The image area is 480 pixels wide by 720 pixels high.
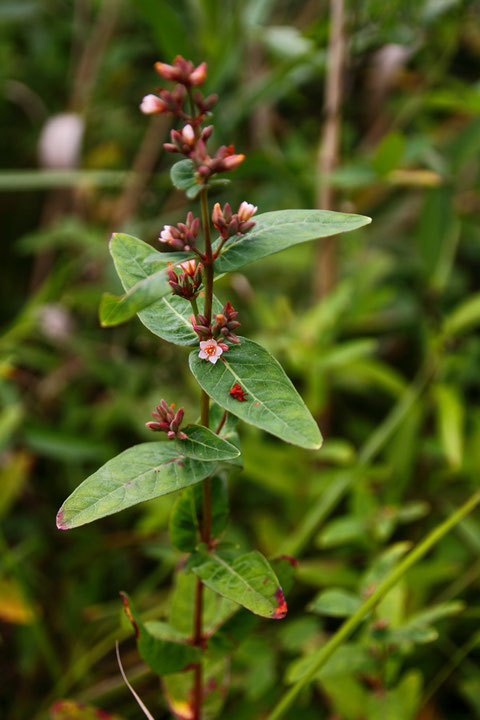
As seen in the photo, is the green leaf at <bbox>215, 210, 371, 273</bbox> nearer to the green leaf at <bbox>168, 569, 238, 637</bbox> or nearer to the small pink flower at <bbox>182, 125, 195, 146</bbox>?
the small pink flower at <bbox>182, 125, 195, 146</bbox>

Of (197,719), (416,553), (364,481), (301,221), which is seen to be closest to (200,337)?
(301,221)

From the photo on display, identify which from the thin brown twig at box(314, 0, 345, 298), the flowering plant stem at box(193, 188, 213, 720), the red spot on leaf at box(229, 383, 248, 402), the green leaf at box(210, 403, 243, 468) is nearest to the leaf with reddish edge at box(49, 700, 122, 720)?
the flowering plant stem at box(193, 188, 213, 720)

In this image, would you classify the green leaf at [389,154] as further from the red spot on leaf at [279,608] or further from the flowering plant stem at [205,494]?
the red spot on leaf at [279,608]

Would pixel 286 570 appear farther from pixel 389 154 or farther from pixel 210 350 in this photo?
pixel 389 154

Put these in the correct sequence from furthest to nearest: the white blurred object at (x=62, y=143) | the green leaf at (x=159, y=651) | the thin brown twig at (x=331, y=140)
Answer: the white blurred object at (x=62, y=143)
the thin brown twig at (x=331, y=140)
the green leaf at (x=159, y=651)

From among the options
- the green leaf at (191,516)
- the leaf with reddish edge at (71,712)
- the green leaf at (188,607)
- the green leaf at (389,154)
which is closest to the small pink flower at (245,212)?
the green leaf at (191,516)

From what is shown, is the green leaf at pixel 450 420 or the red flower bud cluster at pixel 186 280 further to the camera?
the green leaf at pixel 450 420

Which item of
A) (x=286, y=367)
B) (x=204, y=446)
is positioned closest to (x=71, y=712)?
(x=204, y=446)
